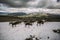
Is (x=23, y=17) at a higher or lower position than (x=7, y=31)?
higher

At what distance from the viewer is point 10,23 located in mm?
1339

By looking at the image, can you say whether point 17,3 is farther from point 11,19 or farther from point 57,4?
point 57,4

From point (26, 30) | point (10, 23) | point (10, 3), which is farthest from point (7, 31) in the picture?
point (10, 3)

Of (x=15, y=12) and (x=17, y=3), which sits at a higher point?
(x=17, y=3)

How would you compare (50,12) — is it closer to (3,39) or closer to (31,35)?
(31,35)

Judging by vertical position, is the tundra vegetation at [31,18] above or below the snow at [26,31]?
above

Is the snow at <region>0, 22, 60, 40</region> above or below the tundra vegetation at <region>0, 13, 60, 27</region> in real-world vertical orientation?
below

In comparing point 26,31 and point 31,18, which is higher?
point 31,18

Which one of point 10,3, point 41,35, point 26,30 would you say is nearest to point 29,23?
point 26,30

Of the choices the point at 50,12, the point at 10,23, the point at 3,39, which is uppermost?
the point at 50,12

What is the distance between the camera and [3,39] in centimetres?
136

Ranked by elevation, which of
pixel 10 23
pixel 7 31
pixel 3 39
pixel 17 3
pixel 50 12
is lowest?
pixel 3 39

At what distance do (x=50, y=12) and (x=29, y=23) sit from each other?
30cm

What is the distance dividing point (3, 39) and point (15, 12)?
38cm
